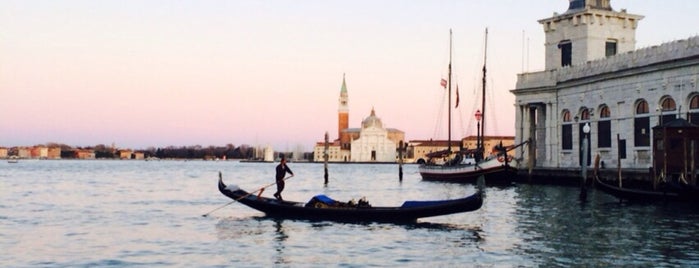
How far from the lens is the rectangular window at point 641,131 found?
44.4m

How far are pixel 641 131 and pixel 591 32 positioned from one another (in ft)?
39.2

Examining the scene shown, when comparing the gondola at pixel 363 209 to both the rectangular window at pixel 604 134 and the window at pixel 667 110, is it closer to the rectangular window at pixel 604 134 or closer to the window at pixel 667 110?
the window at pixel 667 110

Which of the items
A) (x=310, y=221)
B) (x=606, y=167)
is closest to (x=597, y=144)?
(x=606, y=167)

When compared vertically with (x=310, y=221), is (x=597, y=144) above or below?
above

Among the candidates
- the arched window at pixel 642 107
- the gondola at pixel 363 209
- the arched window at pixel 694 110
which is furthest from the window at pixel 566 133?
the gondola at pixel 363 209

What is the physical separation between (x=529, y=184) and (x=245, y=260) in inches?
1450

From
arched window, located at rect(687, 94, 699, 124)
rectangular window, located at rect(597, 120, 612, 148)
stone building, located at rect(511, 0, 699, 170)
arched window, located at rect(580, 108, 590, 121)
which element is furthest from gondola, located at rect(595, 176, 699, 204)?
arched window, located at rect(580, 108, 590, 121)

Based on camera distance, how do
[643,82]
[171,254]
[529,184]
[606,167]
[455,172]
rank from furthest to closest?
[455,172]
[529,184]
[606,167]
[643,82]
[171,254]

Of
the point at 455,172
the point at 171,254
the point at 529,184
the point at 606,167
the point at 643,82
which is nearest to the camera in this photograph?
the point at 171,254

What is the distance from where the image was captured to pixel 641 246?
65.1 ft

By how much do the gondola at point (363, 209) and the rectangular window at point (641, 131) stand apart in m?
23.5

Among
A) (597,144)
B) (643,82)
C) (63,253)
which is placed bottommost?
(63,253)

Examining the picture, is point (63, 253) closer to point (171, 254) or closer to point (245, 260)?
point (171, 254)

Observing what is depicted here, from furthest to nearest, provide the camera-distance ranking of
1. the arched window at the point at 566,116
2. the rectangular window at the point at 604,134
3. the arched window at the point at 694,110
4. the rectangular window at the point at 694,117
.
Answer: the arched window at the point at 566,116
the rectangular window at the point at 604,134
the arched window at the point at 694,110
the rectangular window at the point at 694,117
